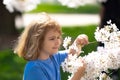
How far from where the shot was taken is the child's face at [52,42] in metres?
3.12

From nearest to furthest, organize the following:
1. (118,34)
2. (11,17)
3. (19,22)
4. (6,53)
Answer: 1. (118,34)
2. (6,53)
3. (11,17)
4. (19,22)

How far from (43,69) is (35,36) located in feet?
0.64

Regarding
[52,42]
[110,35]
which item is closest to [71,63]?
[52,42]

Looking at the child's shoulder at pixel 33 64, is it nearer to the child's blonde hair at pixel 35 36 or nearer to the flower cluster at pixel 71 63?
the child's blonde hair at pixel 35 36

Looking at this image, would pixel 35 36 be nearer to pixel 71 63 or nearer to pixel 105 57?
→ pixel 71 63

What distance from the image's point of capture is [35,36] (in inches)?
124

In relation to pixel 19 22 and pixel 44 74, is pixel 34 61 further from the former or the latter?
pixel 19 22

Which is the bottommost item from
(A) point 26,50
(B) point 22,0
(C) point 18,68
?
(C) point 18,68

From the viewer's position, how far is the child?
10.3 feet

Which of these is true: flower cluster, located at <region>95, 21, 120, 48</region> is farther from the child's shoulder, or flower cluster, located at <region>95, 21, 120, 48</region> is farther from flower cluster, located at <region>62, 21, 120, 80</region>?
the child's shoulder

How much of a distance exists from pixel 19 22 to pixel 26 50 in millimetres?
9689

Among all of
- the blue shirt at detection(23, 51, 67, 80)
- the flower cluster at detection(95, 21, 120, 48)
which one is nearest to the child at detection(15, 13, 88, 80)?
the blue shirt at detection(23, 51, 67, 80)

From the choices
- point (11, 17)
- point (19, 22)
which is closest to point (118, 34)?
point (11, 17)

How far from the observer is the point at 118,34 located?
310 cm
